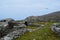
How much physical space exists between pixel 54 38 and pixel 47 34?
6.82 feet

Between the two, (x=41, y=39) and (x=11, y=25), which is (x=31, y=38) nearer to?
(x=41, y=39)

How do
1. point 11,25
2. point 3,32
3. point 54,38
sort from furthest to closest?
point 11,25 → point 3,32 → point 54,38

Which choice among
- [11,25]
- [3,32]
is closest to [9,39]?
[3,32]

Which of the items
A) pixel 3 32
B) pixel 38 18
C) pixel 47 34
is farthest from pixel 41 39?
pixel 38 18

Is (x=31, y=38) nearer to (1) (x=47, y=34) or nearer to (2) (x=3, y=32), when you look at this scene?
(1) (x=47, y=34)

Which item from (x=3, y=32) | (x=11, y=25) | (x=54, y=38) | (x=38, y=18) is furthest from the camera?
(x=38, y=18)

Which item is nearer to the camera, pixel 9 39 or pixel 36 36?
pixel 9 39

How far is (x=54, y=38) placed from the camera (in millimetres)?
27000

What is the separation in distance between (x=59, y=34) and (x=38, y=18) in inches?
1355

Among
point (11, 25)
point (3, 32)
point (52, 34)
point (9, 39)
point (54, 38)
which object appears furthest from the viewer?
point (11, 25)

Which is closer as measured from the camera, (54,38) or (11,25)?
(54,38)

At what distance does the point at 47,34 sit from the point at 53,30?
1.61m

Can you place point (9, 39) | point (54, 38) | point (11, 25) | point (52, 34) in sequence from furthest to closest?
point (11, 25) → point (52, 34) → point (54, 38) → point (9, 39)

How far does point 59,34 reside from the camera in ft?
92.6
